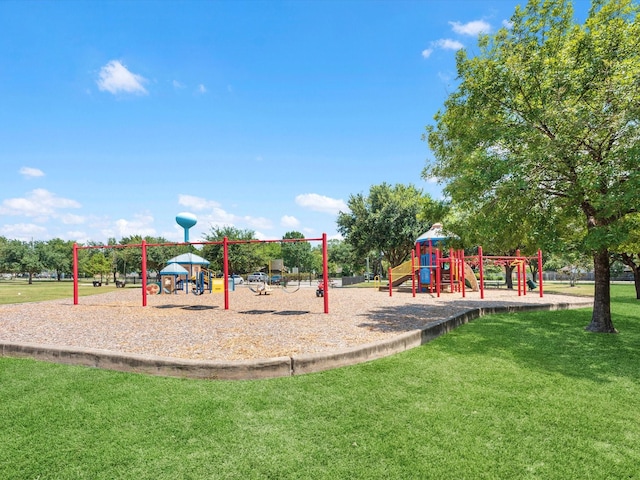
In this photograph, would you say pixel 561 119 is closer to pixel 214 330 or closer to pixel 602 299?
pixel 602 299

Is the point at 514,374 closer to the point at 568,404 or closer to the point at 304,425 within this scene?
the point at 568,404

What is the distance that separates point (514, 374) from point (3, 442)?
21.1 ft

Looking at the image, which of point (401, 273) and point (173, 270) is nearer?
point (401, 273)

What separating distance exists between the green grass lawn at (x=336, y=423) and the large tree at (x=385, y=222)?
3152 cm

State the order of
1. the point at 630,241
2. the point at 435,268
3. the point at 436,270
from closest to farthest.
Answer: the point at 630,241 < the point at 436,270 < the point at 435,268

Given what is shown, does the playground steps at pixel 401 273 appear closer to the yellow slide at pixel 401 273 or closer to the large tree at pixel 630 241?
the yellow slide at pixel 401 273

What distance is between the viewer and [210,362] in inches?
213

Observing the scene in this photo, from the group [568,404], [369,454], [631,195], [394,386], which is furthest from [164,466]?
[631,195]

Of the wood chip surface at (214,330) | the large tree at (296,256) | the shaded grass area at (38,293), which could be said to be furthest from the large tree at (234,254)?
the wood chip surface at (214,330)

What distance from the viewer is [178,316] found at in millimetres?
12180

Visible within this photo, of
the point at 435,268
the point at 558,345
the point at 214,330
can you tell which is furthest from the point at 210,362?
the point at 435,268

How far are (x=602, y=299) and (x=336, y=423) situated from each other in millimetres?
8662

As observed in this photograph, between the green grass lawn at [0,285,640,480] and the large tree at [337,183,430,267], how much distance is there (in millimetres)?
31522

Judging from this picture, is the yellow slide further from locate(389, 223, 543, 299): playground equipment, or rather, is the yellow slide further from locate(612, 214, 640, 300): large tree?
locate(612, 214, 640, 300): large tree
